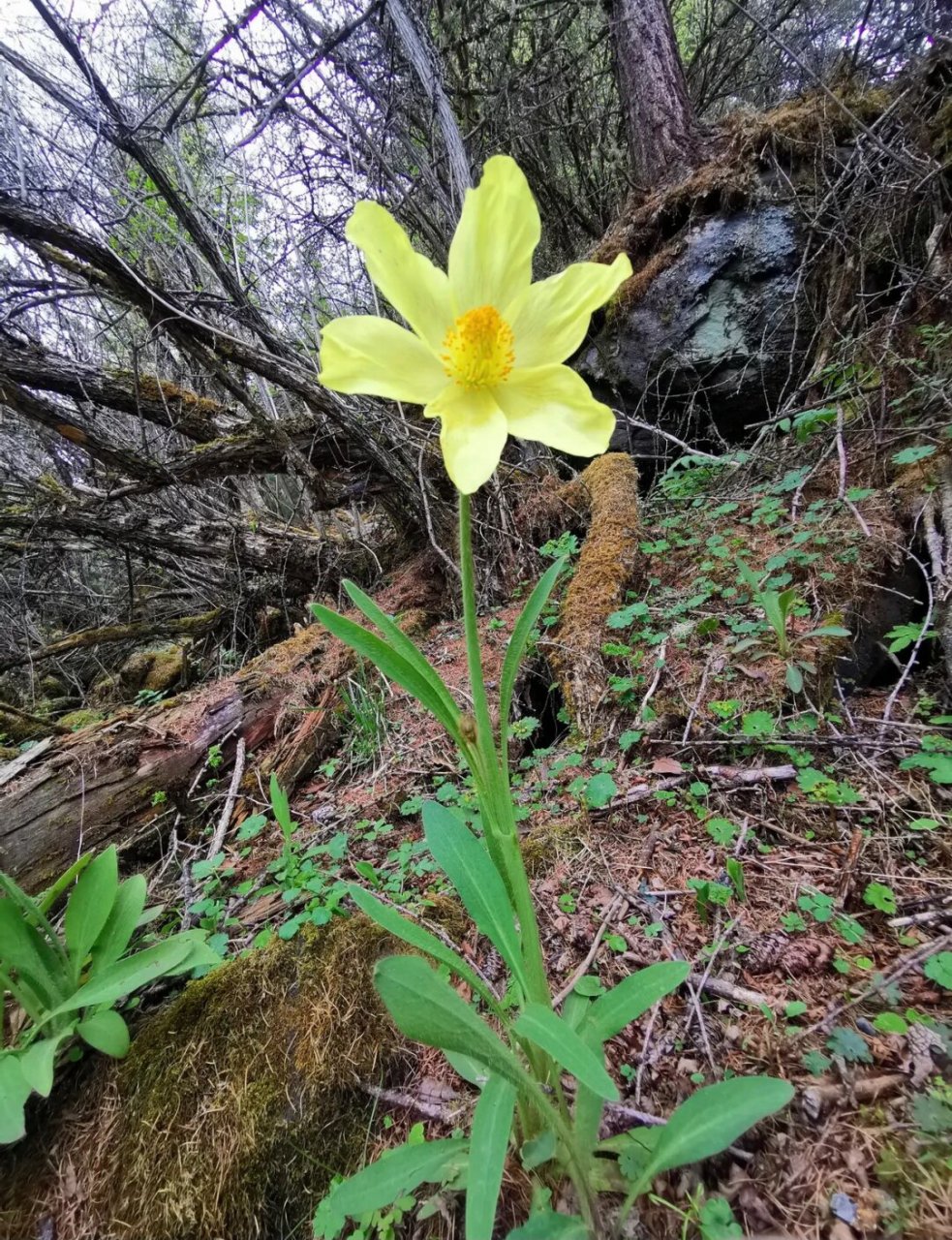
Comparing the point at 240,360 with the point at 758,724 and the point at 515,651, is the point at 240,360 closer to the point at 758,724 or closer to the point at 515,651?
the point at 515,651

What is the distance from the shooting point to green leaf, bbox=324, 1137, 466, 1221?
32.4 inches

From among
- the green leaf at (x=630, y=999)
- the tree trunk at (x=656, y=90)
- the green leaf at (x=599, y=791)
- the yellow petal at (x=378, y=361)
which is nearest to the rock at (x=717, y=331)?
the tree trunk at (x=656, y=90)

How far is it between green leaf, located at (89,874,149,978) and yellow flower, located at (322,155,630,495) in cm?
131

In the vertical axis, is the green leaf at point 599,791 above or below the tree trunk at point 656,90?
below

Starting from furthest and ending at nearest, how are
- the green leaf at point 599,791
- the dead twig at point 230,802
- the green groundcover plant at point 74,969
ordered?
the dead twig at point 230,802 → the green leaf at point 599,791 → the green groundcover plant at point 74,969

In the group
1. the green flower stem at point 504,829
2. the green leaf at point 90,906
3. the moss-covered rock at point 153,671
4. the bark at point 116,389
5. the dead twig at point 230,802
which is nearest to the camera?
the green flower stem at point 504,829

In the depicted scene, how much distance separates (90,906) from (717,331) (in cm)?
446

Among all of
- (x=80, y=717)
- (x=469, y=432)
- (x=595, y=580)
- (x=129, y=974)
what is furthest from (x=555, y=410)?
(x=80, y=717)

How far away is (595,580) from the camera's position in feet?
8.19

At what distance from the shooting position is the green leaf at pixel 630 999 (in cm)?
88

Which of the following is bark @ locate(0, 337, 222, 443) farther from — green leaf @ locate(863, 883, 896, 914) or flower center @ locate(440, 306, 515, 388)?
green leaf @ locate(863, 883, 896, 914)

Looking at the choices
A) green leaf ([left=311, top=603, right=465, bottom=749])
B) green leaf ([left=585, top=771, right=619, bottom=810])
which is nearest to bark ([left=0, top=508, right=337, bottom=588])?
green leaf ([left=585, top=771, right=619, bottom=810])

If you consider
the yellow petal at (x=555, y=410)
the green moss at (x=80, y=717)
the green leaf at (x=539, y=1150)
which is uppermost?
the green moss at (x=80, y=717)

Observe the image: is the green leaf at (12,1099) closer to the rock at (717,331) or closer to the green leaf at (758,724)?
the green leaf at (758,724)
